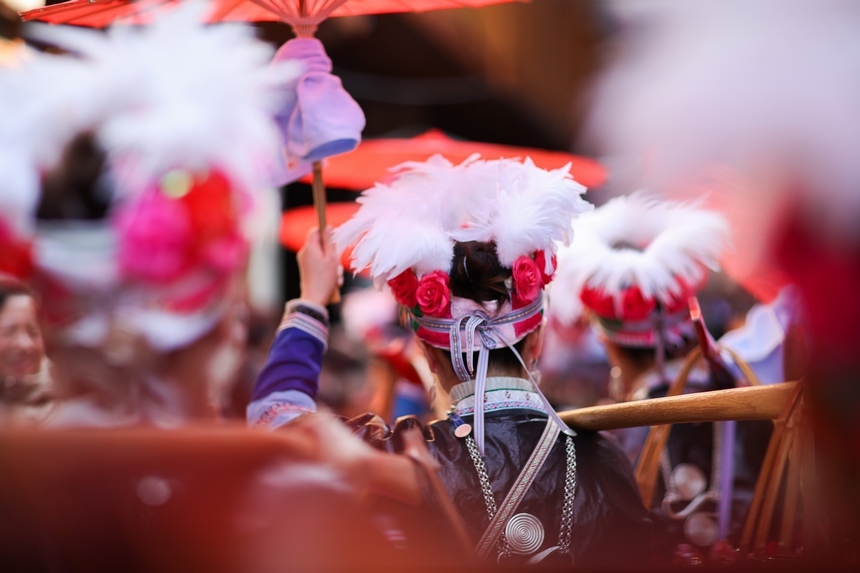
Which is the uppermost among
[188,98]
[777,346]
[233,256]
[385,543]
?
[188,98]

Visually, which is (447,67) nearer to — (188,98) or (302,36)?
(302,36)

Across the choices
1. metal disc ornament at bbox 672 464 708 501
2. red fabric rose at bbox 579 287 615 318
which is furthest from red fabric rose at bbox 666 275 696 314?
metal disc ornament at bbox 672 464 708 501

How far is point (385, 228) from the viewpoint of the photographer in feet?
6.36

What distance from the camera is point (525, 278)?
1898mm

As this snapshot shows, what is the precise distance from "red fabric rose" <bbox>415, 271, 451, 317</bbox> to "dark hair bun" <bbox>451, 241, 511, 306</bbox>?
0.16 feet

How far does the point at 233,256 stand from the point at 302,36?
1.11 metres

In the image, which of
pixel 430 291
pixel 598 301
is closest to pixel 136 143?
pixel 430 291

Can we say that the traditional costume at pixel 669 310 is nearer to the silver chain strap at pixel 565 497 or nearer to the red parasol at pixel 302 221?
the silver chain strap at pixel 565 497

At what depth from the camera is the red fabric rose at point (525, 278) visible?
74.8 inches

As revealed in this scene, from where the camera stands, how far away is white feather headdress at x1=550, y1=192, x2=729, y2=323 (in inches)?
114

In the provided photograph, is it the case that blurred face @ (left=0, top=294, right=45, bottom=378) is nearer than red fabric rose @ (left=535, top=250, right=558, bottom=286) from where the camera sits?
Yes

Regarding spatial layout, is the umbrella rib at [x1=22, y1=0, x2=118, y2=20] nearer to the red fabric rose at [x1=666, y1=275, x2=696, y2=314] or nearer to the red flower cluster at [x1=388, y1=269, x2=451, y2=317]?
the red flower cluster at [x1=388, y1=269, x2=451, y2=317]

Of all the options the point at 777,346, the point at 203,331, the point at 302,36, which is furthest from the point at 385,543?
the point at 777,346

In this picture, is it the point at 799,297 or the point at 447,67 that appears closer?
the point at 799,297
